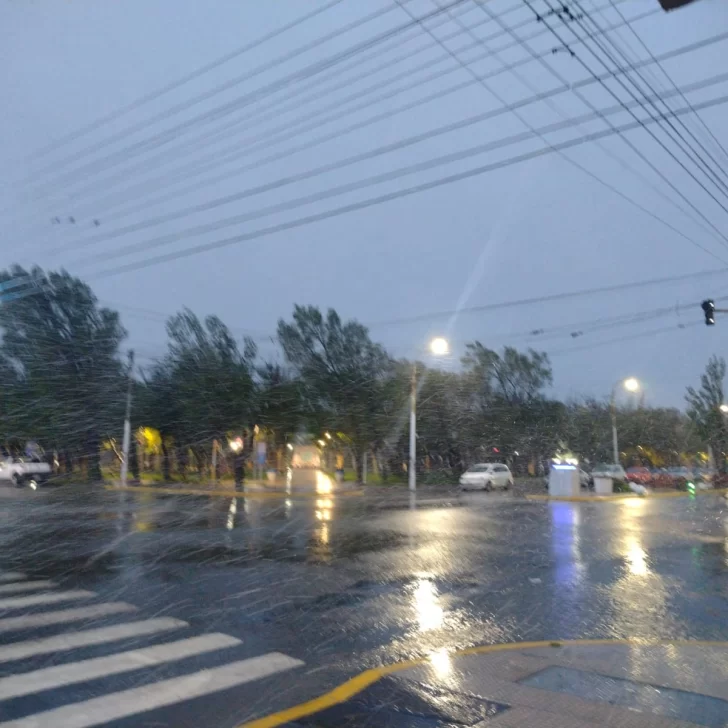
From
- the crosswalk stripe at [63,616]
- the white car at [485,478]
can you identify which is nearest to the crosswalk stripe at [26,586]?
the crosswalk stripe at [63,616]

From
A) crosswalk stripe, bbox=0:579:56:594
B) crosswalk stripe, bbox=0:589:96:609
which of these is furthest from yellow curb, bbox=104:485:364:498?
crosswalk stripe, bbox=0:589:96:609

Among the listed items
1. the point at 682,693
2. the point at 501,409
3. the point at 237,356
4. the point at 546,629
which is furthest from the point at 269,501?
the point at 501,409

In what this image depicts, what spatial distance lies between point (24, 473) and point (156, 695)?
120 feet

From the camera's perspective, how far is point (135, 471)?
145ft

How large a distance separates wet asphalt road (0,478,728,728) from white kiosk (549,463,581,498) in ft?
40.7

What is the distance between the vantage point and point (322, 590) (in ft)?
34.8

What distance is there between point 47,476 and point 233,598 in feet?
113

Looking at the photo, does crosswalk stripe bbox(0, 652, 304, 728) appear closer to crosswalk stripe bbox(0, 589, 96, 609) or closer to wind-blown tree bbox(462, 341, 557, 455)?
crosswalk stripe bbox(0, 589, 96, 609)

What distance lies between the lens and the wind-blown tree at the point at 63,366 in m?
43.8

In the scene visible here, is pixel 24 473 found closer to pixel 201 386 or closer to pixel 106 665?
pixel 201 386

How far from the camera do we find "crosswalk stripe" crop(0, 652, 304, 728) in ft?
18.0

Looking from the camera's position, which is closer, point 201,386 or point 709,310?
point 709,310

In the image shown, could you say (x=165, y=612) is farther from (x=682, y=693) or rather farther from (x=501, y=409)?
(x=501, y=409)

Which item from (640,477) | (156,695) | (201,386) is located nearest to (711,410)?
(640,477)
